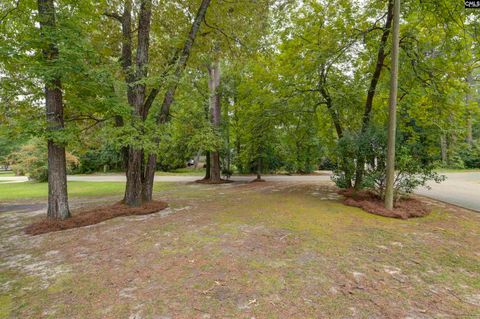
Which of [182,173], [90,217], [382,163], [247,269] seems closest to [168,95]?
[90,217]

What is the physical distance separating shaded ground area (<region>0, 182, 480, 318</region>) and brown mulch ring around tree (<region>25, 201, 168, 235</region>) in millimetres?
328

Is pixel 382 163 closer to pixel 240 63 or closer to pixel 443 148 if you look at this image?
pixel 443 148

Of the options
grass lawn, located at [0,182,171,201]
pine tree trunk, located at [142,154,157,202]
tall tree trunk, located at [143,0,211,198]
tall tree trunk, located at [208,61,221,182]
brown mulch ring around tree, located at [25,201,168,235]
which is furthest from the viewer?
tall tree trunk, located at [208,61,221,182]

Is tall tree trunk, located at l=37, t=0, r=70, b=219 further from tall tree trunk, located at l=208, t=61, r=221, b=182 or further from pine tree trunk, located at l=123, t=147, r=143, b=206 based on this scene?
tall tree trunk, located at l=208, t=61, r=221, b=182

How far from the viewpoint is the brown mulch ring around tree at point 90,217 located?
528cm

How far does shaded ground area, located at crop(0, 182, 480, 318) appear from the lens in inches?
93.9

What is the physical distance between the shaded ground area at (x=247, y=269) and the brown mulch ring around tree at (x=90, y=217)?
1.08 feet

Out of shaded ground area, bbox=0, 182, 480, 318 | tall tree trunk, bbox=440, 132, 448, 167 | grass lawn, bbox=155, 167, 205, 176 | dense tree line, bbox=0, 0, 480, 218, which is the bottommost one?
shaded ground area, bbox=0, 182, 480, 318

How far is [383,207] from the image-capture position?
6512 millimetres

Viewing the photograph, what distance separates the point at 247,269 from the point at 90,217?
16.1 ft

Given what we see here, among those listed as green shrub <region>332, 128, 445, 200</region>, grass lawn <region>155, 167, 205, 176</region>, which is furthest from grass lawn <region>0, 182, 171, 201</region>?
green shrub <region>332, 128, 445, 200</region>

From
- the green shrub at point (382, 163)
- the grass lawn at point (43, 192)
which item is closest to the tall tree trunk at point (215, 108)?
the grass lawn at point (43, 192)

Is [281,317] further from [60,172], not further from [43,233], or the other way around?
[60,172]

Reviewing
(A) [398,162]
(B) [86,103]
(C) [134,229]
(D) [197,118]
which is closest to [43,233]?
(C) [134,229]
